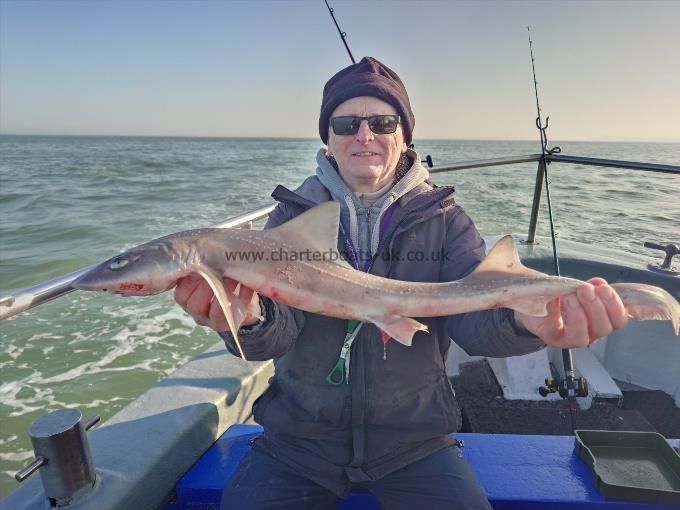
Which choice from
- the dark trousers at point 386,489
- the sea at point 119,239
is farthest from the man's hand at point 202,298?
the sea at point 119,239

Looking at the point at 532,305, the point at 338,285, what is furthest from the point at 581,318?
the point at 338,285

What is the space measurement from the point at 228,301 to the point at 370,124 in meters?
1.32

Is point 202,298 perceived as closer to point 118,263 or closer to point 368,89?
point 118,263

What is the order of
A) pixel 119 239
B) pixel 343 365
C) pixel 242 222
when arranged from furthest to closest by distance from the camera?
pixel 119 239, pixel 242 222, pixel 343 365

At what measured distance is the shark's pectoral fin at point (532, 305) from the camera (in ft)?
6.70

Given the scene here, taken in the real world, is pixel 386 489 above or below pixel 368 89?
below

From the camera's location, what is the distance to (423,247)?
2531 mm

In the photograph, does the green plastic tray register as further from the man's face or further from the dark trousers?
the man's face

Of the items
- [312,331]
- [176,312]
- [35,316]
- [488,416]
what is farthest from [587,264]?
[35,316]

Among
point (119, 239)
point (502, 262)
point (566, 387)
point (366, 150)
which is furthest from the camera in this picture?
point (119, 239)

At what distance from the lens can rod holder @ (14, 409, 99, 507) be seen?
1.93 m

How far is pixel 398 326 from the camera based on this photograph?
2.06 m

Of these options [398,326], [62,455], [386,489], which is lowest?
[386,489]

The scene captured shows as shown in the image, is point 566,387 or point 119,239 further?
point 119,239
